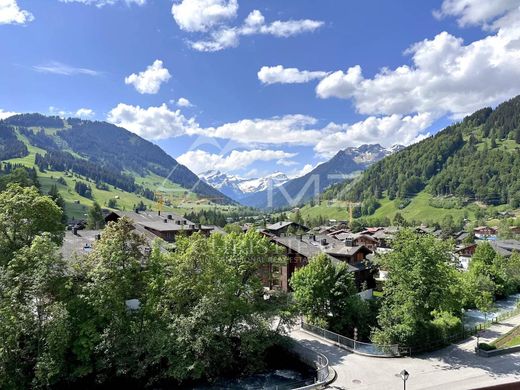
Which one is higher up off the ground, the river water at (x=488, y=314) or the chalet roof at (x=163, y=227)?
the chalet roof at (x=163, y=227)

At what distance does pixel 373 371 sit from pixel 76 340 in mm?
26133

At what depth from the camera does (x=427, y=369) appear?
3569cm

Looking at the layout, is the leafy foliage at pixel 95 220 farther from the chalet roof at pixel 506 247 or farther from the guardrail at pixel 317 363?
the chalet roof at pixel 506 247

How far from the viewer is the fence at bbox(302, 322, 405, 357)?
38.8m

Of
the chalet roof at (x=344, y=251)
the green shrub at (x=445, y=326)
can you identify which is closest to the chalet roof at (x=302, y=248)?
the chalet roof at (x=344, y=251)

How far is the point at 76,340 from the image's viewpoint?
33.3 m

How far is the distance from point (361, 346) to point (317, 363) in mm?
6274

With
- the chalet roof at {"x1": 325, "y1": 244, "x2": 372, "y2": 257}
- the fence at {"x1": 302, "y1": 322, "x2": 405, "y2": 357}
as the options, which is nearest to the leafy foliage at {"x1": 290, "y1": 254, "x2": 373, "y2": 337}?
the fence at {"x1": 302, "y1": 322, "x2": 405, "y2": 357}

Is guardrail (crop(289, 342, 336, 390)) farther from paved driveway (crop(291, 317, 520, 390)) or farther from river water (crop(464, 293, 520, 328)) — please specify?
river water (crop(464, 293, 520, 328))

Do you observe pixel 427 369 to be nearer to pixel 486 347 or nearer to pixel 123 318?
pixel 486 347

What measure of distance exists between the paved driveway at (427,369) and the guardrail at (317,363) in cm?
75

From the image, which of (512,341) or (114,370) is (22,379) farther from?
(512,341)

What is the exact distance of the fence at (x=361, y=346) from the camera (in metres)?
38.8

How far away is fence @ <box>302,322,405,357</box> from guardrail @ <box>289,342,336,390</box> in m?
3.73
